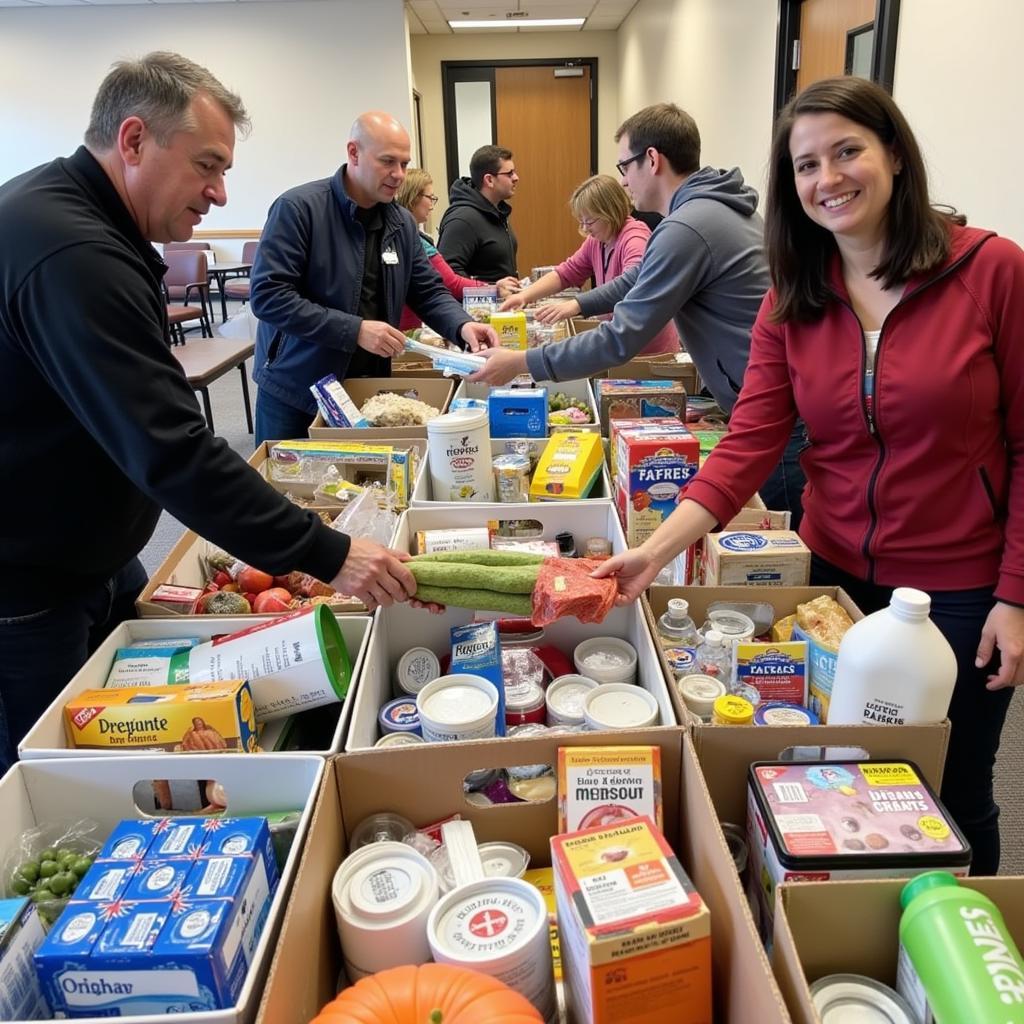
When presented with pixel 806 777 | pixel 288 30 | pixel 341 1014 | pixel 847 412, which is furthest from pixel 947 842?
pixel 288 30

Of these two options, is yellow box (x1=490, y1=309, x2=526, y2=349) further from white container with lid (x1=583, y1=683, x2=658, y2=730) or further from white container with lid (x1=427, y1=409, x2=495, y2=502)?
white container with lid (x1=583, y1=683, x2=658, y2=730)

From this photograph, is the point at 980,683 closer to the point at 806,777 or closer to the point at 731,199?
the point at 806,777

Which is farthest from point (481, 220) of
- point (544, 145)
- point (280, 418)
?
point (544, 145)

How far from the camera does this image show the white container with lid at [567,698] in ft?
3.78

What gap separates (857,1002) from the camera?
0.72 metres

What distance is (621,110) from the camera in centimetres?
991

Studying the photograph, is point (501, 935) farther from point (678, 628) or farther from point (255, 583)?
point (255, 583)

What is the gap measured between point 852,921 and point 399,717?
2.09 feet

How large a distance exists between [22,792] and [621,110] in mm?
10513

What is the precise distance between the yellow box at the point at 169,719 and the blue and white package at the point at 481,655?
31cm

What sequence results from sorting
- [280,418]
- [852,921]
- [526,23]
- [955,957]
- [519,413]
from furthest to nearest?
[526,23], [280,418], [519,413], [852,921], [955,957]

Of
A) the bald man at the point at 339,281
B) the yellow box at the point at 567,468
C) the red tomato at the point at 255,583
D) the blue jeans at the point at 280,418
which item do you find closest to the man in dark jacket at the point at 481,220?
the bald man at the point at 339,281

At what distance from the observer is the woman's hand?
48.3 inches

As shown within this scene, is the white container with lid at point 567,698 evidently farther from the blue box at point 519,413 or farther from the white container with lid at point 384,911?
the blue box at point 519,413
